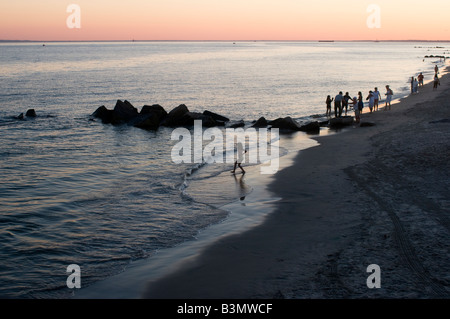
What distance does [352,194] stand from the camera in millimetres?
14859

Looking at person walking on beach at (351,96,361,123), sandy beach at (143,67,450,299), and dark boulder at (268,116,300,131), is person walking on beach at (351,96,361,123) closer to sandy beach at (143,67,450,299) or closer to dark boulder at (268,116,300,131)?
Result: dark boulder at (268,116,300,131)

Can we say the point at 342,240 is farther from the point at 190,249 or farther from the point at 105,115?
the point at 105,115

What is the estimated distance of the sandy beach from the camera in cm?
880

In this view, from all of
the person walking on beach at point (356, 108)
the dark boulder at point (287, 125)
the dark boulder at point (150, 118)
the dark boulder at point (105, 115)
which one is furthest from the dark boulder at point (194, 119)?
the person walking on beach at point (356, 108)

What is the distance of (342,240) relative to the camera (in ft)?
36.1

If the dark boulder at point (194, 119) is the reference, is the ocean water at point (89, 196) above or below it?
below

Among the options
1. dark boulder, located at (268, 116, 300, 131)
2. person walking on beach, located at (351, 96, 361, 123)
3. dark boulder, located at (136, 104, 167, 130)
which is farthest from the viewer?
dark boulder, located at (136, 104, 167, 130)

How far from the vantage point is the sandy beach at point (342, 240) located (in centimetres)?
880

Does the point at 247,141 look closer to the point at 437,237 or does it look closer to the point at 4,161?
the point at 4,161

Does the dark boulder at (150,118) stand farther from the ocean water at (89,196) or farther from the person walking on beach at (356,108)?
the person walking on beach at (356,108)

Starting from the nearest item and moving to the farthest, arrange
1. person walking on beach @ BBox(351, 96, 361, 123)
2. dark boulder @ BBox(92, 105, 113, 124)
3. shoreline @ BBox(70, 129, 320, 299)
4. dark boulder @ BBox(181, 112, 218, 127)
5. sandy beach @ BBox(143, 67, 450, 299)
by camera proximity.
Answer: sandy beach @ BBox(143, 67, 450, 299), shoreline @ BBox(70, 129, 320, 299), person walking on beach @ BBox(351, 96, 361, 123), dark boulder @ BBox(181, 112, 218, 127), dark boulder @ BBox(92, 105, 113, 124)

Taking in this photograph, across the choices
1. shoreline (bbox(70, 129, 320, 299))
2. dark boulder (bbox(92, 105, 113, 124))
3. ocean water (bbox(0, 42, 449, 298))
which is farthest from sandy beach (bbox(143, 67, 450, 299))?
dark boulder (bbox(92, 105, 113, 124))

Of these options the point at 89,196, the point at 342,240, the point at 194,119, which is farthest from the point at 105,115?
the point at 342,240
